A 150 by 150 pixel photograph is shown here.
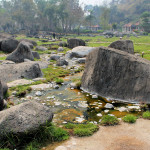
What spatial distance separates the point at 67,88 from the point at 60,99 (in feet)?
6.90

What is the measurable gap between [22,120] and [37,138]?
0.82m

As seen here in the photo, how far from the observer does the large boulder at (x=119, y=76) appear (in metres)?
10.3

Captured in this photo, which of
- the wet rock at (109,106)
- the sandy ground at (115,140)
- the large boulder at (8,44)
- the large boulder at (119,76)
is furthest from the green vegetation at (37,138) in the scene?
the large boulder at (8,44)

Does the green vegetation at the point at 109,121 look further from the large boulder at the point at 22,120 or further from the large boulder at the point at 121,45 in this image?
the large boulder at the point at 121,45

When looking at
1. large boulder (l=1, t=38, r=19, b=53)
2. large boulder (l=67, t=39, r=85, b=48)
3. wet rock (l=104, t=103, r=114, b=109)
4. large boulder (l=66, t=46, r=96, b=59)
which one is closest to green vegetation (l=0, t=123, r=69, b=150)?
wet rock (l=104, t=103, r=114, b=109)

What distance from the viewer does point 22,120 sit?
6.34 metres

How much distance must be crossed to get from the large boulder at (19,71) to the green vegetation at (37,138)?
Answer: 27.3ft

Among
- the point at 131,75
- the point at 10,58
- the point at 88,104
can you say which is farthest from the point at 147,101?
the point at 10,58

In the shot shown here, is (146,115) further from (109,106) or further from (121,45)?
(121,45)

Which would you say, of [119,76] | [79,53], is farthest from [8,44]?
[119,76]

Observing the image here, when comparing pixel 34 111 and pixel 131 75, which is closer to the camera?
pixel 34 111

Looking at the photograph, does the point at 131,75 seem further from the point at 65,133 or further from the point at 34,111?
the point at 34,111

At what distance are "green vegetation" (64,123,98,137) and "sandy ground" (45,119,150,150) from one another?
19 centimetres

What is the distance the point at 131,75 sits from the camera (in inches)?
419
